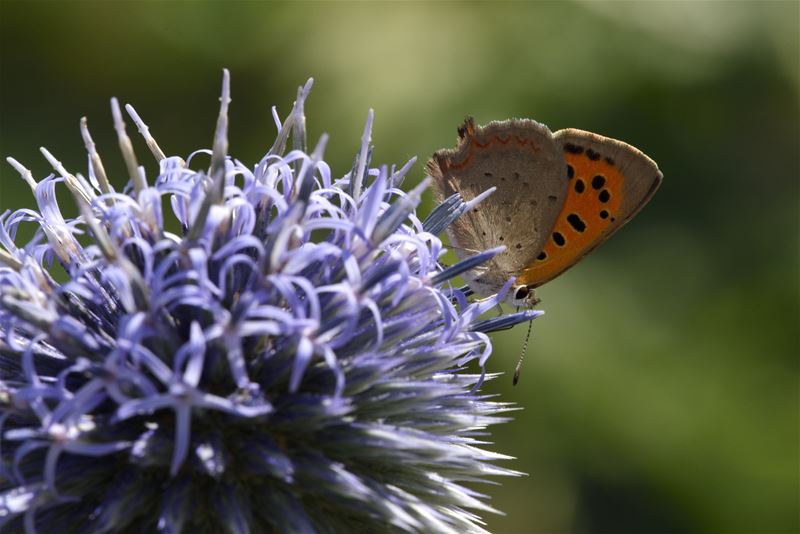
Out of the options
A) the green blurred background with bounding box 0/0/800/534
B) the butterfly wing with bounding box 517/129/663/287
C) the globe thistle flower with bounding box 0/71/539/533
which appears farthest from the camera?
the green blurred background with bounding box 0/0/800/534

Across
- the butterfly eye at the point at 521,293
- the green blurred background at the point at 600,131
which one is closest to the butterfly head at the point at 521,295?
the butterfly eye at the point at 521,293

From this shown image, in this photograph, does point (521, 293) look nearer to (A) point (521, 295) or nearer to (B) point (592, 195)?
(A) point (521, 295)

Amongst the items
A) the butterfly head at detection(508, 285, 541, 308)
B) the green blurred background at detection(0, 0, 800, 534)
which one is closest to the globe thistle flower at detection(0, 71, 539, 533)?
the butterfly head at detection(508, 285, 541, 308)

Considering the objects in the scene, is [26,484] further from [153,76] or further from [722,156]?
[722,156]

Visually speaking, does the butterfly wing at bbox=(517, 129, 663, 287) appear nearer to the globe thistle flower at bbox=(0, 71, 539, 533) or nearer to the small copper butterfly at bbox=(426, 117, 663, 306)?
the small copper butterfly at bbox=(426, 117, 663, 306)

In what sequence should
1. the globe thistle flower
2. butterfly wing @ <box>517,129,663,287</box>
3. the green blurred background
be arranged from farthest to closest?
the green blurred background, butterfly wing @ <box>517,129,663,287</box>, the globe thistle flower

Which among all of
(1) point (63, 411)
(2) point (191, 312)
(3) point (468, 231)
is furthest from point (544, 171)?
(1) point (63, 411)

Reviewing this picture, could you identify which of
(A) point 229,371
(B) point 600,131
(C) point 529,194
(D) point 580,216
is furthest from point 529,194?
(B) point 600,131
